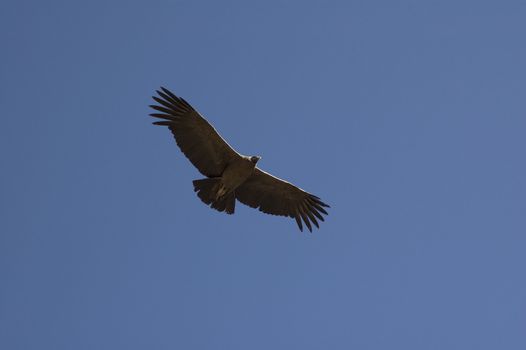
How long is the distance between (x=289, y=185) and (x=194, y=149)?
108 inches

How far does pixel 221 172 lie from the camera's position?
2403cm

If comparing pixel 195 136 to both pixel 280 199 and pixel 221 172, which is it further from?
pixel 280 199

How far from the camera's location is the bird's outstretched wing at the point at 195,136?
23.3m

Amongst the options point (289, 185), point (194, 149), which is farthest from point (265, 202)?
point (194, 149)

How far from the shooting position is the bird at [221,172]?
23375 mm

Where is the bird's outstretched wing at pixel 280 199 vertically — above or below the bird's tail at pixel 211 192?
above

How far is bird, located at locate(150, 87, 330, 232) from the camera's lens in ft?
76.7

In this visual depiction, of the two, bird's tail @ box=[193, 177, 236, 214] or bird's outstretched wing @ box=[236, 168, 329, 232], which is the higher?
bird's outstretched wing @ box=[236, 168, 329, 232]

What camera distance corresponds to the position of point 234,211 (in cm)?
2414

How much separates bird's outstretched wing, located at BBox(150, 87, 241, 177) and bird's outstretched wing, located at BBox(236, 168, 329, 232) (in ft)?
3.67

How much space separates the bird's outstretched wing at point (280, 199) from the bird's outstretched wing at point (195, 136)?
3.67 feet

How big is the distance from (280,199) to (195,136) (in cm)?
306

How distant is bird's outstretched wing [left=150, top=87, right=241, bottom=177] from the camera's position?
2334 centimetres

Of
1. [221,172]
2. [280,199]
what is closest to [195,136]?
[221,172]
